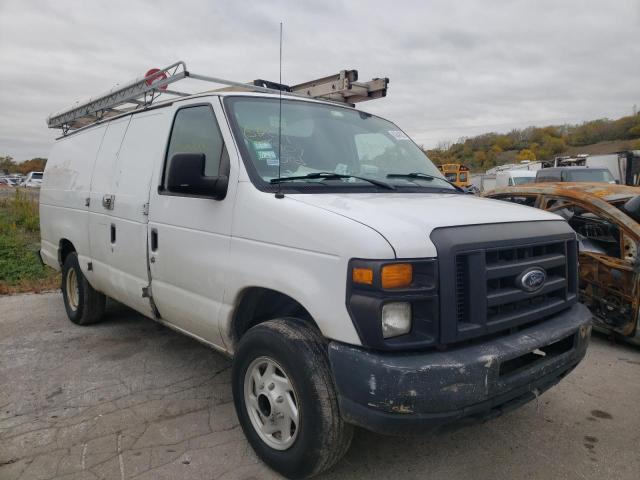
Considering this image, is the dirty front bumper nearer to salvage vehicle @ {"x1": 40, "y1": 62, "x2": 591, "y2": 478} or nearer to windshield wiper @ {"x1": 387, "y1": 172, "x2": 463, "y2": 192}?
salvage vehicle @ {"x1": 40, "y1": 62, "x2": 591, "y2": 478}

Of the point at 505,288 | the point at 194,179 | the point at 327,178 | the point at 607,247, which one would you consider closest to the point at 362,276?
the point at 505,288

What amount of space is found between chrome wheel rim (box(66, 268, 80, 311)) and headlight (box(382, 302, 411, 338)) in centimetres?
428

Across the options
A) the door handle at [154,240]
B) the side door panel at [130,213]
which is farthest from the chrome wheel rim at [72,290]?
the door handle at [154,240]

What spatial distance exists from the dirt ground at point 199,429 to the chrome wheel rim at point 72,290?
0.83 meters

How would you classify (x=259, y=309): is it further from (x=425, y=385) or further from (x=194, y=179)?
(x=425, y=385)

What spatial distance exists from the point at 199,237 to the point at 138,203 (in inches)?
36.7

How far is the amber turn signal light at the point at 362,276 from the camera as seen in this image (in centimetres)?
226

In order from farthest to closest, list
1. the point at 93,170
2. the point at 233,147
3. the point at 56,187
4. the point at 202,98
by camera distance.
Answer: the point at 56,187 < the point at 93,170 < the point at 202,98 < the point at 233,147

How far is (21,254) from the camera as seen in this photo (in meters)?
9.96

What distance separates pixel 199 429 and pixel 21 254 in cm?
846

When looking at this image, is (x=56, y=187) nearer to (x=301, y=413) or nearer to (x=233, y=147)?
(x=233, y=147)

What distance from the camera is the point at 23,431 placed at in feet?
10.8

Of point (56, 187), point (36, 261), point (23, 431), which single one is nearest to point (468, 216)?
point (23, 431)

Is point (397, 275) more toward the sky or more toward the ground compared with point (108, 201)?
more toward the ground
